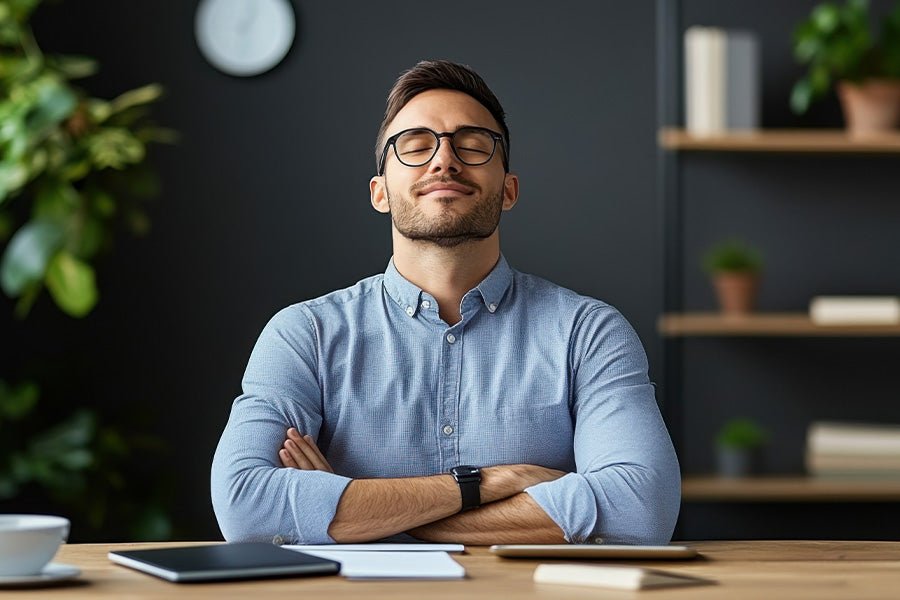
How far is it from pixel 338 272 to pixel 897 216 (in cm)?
176

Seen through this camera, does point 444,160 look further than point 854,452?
No

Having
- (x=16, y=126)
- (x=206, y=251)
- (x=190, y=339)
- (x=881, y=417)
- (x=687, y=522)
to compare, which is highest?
(x=16, y=126)

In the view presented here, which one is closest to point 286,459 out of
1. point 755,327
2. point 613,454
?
point 613,454

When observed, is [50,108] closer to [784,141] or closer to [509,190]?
[509,190]

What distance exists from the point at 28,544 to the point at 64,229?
211 cm

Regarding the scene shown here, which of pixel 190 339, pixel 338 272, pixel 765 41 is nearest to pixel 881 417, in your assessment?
pixel 765 41

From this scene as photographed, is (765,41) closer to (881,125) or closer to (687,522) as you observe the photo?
(881,125)

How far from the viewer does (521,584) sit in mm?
1305

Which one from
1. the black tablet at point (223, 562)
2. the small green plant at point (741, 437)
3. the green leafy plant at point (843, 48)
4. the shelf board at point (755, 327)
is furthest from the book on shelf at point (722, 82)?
the black tablet at point (223, 562)

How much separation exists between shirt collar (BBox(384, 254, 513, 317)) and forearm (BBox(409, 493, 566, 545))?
0.43 m

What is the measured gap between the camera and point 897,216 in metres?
3.90

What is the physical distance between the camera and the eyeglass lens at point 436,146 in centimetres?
222

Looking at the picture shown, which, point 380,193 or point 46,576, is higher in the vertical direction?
point 380,193

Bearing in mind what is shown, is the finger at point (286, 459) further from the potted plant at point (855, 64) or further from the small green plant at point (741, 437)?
the potted plant at point (855, 64)
